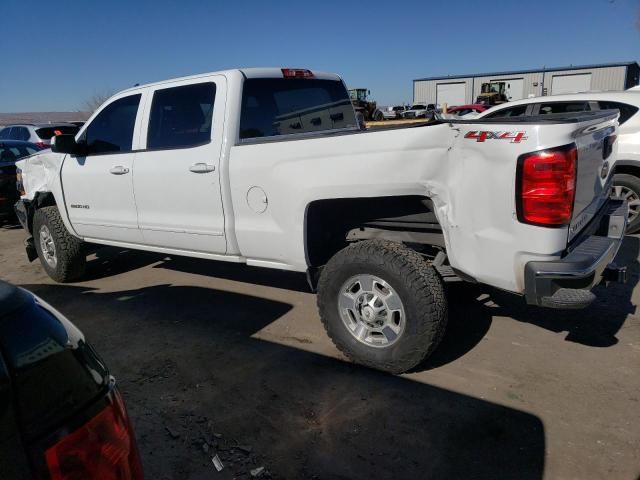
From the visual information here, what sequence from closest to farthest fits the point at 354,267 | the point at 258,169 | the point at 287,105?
the point at 354,267, the point at 258,169, the point at 287,105

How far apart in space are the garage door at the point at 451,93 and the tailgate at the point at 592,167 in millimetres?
50270

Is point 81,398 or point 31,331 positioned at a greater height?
point 31,331

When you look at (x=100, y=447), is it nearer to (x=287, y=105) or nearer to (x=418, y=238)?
(x=418, y=238)

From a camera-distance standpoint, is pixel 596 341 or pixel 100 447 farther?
pixel 596 341

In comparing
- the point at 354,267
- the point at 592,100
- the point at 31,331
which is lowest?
the point at 354,267

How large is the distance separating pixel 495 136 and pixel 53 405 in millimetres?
2272

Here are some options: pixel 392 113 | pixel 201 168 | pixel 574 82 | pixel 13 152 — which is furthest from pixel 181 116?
pixel 574 82

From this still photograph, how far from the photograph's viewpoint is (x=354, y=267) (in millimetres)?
3203

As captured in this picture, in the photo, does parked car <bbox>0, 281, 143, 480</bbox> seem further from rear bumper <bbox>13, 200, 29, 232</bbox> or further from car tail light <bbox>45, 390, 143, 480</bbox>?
rear bumper <bbox>13, 200, 29, 232</bbox>

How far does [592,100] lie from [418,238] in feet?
14.2

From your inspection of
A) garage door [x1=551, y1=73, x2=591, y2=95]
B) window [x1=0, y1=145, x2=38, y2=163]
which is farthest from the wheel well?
garage door [x1=551, y1=73, x2=591, y2=95]

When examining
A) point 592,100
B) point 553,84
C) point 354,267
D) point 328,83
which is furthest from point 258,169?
point 553,84

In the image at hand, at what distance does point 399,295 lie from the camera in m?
3.07

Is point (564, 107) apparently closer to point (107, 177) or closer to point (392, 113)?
point (107, 177)
